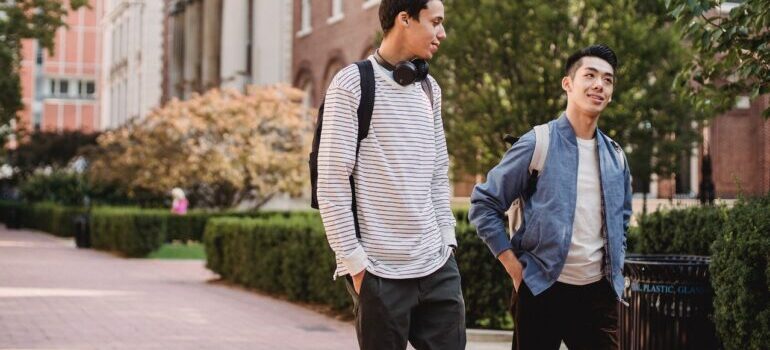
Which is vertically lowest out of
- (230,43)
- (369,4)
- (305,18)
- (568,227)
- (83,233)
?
(83,233)

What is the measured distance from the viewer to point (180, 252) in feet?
97.4

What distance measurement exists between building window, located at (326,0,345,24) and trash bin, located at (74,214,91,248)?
9.03 meters

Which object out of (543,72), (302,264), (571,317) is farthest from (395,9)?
(543,72)

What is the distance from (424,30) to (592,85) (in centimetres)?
90

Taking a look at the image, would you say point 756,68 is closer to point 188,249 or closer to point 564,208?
point 564,208

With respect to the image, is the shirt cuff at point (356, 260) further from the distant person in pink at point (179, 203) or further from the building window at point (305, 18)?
the building window at point (305, 18)

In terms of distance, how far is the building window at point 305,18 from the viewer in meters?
40.0

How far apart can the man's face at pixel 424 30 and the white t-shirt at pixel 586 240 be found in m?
0.91

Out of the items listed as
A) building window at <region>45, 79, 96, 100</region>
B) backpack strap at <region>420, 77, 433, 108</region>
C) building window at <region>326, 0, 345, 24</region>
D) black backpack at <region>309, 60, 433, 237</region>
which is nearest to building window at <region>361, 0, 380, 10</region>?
building window at <region>326, 0, 345, 24</region>

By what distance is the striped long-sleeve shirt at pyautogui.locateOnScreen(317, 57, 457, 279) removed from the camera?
175 inches

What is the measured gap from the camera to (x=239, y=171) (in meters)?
31.1

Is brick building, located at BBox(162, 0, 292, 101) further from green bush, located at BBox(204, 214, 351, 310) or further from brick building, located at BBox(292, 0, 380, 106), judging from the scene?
green bush, located at BBox(204, 214, 351, 310)

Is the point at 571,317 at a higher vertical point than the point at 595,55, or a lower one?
lower

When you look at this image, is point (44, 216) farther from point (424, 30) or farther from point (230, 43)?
point (424, 30)
